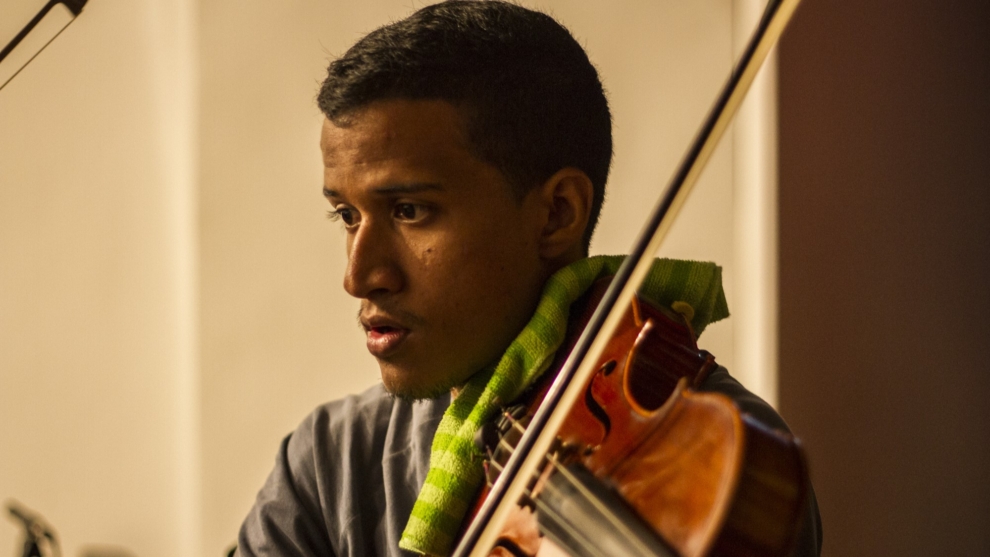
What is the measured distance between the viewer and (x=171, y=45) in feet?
4.48

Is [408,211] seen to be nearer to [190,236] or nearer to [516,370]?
[516,370]

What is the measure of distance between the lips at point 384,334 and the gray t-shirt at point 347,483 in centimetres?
15

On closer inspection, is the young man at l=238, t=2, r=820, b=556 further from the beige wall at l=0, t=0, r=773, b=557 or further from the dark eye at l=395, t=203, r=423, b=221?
the beige wall at l=0, t=0, r=773, b=557

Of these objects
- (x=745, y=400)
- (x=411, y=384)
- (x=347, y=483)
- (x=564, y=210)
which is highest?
(x=564, y=210)

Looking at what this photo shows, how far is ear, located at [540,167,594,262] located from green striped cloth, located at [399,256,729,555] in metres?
0.05

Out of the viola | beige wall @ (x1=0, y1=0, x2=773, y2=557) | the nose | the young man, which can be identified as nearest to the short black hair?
the young man

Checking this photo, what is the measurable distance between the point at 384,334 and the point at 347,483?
7.7 inches

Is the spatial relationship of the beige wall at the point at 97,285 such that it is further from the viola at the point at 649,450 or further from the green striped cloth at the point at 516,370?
the viola at the point at 649,450

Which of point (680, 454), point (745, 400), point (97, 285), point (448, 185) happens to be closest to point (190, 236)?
point (97, 285)

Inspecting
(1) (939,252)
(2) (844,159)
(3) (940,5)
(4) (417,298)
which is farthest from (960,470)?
(4) (417,298)

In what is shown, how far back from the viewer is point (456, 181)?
0.71 meters

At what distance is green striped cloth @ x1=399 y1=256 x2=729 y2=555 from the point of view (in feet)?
2.14

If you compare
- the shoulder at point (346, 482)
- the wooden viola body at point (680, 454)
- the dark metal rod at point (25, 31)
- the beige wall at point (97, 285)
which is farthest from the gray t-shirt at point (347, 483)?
the dark metal rod at point (25, 31)

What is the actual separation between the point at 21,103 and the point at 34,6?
0.54 ft
